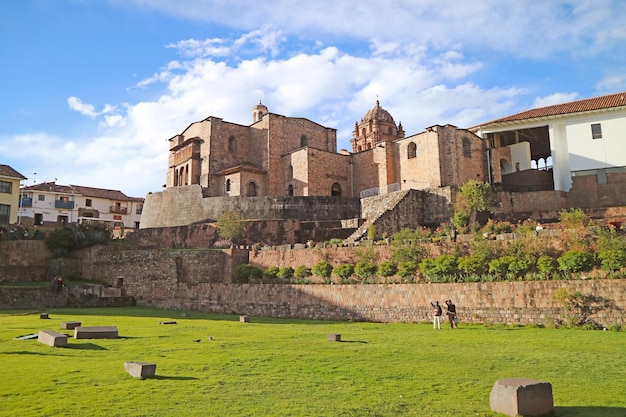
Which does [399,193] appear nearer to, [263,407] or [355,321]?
[355,321]

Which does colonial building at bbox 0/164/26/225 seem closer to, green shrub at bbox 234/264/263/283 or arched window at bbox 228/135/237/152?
arched window at bbox 228/135/237/152

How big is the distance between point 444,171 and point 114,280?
77.0 feet

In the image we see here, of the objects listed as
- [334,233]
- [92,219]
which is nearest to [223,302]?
[334,233]

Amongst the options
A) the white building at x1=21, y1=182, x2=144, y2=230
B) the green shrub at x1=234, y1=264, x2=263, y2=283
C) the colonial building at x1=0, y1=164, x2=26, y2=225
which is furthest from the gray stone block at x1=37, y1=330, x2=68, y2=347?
the white building at x1=21, y1=182, x2=144, y2=230

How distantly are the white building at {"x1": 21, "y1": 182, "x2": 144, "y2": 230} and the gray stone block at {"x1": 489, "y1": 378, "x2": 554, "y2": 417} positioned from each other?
48355 mm

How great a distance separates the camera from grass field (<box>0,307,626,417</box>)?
6.28 m

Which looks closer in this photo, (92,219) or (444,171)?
(444,171)

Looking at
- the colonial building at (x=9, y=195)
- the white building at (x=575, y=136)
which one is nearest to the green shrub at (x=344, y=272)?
the white building at (x=575, y=136)

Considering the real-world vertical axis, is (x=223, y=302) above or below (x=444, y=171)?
below

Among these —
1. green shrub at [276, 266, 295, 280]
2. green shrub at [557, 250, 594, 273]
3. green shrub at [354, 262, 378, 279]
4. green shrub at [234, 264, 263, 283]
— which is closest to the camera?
green shrub at [557, 250, 594, 273]

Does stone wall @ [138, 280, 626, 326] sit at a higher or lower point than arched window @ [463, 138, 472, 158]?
lower

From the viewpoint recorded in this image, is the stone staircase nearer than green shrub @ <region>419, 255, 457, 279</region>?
No

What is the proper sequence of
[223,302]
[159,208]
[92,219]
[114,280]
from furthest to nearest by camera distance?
[92,219], [159,208], [114,280], [223,302]

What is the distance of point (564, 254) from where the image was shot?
54.7 ft
